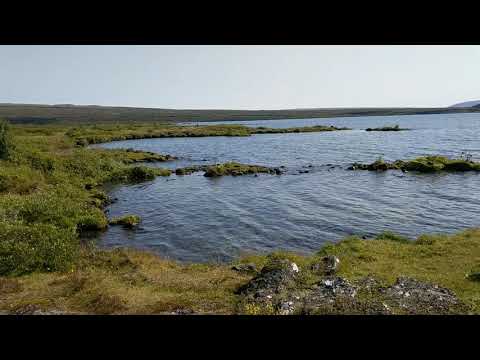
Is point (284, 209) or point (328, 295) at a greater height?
point (328, 295)

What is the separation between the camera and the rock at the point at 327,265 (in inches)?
717

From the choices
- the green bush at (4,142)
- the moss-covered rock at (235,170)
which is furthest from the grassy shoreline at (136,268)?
the moss-covered rock at (235,170)

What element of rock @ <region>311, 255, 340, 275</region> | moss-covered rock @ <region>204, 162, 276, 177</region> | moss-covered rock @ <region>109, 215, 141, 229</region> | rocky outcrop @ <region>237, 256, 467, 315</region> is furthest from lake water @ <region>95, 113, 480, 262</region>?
rocky outcrop @ <region>237, 256, 467, 315</region>

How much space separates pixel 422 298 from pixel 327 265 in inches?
226

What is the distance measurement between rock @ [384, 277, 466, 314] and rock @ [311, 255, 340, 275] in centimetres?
360

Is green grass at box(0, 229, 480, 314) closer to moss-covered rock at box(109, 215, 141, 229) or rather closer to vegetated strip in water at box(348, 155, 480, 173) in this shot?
moss-covered rock at box(109, 215, 141, 229)

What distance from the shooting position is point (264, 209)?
3597cm

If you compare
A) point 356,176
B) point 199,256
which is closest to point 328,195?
point 356,176

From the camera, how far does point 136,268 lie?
730 inches

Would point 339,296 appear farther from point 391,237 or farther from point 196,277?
point 391,237

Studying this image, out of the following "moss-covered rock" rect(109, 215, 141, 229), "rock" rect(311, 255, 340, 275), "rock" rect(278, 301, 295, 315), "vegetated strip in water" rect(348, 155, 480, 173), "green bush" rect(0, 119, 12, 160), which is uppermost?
"green bush" rect(0, 119, 12, 160)

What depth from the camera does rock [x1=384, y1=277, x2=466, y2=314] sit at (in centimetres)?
1270

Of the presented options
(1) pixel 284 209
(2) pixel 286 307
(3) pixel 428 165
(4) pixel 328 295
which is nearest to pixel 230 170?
(1) pixel 284 209
